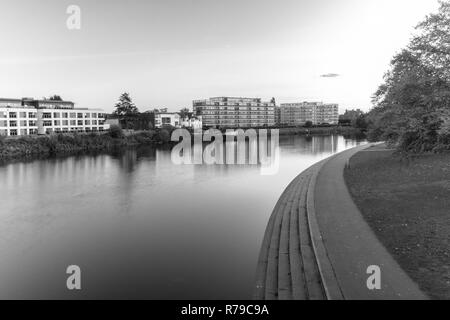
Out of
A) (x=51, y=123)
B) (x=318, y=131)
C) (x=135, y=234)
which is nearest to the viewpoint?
(x=135, y=234)

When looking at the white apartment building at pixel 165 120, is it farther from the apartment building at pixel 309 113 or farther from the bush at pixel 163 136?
the apartment building at pixel 309 113

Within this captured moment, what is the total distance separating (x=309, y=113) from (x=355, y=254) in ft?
509

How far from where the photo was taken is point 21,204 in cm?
1930

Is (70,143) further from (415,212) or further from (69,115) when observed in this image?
(415,212)

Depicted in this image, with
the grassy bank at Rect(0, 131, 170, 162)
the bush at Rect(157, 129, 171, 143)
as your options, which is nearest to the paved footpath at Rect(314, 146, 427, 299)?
the grassy bank at Rect(0, 131, 170, 162)

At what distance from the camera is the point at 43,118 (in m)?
60.8

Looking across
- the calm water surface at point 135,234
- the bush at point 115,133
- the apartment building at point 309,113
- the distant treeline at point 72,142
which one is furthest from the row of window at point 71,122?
the apartment building at point 309,113

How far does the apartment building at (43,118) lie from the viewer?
177ft

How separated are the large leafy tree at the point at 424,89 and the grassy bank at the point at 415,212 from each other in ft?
4.42

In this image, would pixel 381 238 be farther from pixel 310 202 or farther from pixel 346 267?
pixel 310 202

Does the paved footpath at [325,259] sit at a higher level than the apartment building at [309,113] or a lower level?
lower

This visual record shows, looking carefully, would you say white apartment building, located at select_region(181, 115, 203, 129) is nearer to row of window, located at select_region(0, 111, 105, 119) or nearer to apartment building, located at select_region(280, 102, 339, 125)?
row of window, located at select_region(0, 111, 105, 119)

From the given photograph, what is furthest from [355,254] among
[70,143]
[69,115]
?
[69,115]

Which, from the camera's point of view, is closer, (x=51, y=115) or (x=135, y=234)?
(x=135, y=234)
